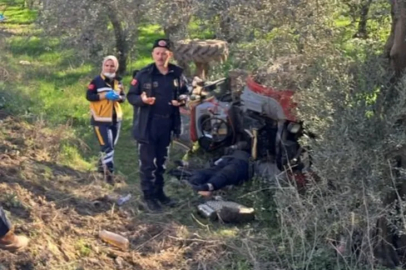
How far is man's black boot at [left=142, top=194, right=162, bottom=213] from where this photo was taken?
28.4 ft

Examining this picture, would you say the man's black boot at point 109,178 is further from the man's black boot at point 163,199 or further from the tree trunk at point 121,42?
the tree trunk at point 121,42

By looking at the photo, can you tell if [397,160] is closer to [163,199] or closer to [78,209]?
[163,199]

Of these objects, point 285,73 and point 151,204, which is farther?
point 285,73

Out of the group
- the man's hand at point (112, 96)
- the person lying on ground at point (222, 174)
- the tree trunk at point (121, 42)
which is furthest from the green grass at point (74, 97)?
the man's hand at point (112, 96)

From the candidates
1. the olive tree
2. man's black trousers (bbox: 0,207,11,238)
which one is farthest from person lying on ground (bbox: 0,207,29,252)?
the olive tree

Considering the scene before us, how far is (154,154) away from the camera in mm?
8617

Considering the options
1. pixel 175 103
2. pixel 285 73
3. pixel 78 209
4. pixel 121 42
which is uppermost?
pixel 285 73

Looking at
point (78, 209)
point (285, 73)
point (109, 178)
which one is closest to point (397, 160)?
point (285, 73)

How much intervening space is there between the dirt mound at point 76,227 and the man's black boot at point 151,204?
183 millimetres

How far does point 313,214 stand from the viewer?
6.79 metres

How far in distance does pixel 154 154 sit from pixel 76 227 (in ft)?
4.83

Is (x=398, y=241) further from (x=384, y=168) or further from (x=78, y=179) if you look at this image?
(x=78, y=179)

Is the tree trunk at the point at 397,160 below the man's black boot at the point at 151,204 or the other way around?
the other way around

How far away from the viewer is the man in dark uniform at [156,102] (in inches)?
328
